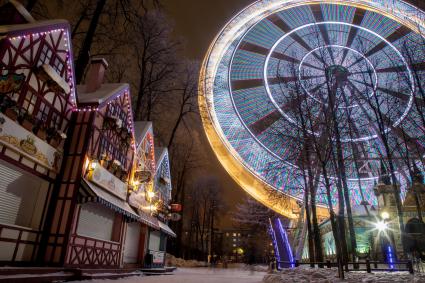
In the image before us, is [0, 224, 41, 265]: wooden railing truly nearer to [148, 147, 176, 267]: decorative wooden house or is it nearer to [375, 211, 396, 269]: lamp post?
[148, 147, 176, 267]: decorative wooden house

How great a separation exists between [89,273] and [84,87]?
311 inches

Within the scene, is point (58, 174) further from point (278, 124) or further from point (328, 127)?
point (278, 124)

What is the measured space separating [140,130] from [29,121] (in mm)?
9306

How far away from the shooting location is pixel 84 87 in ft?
48.5

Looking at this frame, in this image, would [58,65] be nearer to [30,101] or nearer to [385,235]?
[30,101]

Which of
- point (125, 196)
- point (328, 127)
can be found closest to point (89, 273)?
point (125, 196)

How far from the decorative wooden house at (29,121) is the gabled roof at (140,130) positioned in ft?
21.2

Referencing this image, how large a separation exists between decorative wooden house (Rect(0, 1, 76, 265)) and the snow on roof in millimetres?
1005

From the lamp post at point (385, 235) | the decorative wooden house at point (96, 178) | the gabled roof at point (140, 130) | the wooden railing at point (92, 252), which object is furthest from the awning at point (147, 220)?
the lamp post at point (385, 235)

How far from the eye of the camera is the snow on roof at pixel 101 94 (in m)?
12.3

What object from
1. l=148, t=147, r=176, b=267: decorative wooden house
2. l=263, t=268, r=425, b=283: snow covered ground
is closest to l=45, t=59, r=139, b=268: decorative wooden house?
l=148, t=147, r=176, b=267: decorative wooden house

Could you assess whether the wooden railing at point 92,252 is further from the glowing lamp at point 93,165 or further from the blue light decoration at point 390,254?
the blue light decoration at point 390,254

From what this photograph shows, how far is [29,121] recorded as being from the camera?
945cm

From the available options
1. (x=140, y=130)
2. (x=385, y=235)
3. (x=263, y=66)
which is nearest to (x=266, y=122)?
(x=263, y=66)
